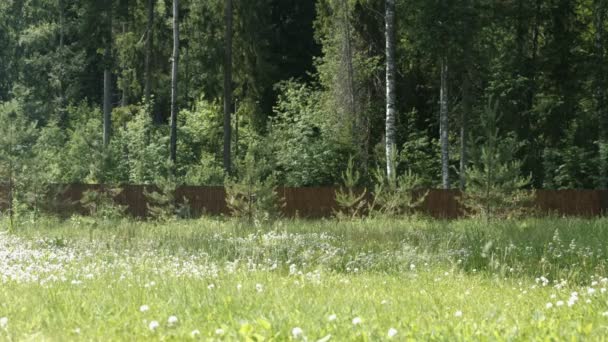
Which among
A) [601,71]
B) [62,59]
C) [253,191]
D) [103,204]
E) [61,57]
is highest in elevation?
[61,57]

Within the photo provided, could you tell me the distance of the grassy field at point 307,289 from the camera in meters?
5.43

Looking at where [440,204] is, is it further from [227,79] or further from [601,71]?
[601,71]

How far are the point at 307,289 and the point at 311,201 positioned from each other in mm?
20416

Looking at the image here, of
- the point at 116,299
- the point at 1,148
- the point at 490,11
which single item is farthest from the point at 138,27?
the point at 116,299

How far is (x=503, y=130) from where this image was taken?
3722 centimetres

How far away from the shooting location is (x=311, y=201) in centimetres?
2844

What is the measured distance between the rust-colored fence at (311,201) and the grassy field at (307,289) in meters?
11.6

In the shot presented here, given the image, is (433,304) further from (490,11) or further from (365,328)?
(490,11)

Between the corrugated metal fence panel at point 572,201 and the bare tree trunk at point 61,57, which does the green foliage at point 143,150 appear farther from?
the corrugated metal fence panel at point 572,201

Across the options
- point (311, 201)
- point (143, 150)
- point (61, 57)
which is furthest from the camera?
point (61, 57)

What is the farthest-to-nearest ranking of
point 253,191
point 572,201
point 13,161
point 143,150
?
point 143,150
point 572,201
point 13,161
point 253,191

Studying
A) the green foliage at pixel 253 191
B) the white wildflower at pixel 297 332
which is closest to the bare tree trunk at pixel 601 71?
the green foliage at pixel 253 191

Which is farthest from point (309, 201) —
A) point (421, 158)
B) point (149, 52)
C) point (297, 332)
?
point (297, 332)

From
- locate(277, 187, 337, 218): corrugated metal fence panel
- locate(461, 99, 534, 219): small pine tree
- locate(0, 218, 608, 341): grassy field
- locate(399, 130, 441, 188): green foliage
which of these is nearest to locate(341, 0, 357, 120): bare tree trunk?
locate(399, 130, 441, 188): green foliage
